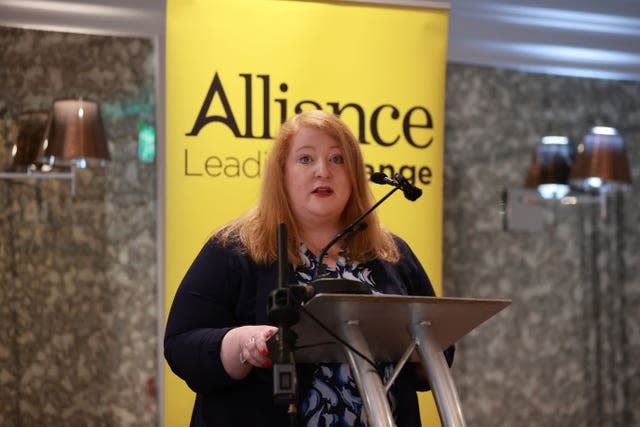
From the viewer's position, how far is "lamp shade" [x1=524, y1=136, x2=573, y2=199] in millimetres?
4523

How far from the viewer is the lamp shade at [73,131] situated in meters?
3.65

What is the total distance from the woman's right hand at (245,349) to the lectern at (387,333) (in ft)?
0.23

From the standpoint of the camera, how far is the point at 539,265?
4566mm

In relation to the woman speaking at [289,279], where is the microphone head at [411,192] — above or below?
above

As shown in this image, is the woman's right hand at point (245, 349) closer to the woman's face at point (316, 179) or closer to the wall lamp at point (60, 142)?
the woman's face at point (316, 179)

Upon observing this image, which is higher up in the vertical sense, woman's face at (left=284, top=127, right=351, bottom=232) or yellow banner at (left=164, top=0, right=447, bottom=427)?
yellow banner at (left=164, top=0, right=447, bottom=427)

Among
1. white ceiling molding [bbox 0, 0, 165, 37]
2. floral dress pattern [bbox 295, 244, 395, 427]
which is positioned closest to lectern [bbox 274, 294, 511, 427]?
floral dress pattern [bbox 295, 244, 395, 427]

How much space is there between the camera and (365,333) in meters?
1.82

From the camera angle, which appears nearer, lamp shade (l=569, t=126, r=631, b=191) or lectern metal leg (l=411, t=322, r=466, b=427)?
lectern metal leg (l=411, t=322, r=466, b=427)

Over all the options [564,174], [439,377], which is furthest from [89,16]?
[439,377]

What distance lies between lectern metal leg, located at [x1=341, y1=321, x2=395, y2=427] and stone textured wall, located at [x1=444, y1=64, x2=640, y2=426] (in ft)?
8.56

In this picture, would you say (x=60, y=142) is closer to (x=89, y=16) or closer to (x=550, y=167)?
(x=89, y=16)

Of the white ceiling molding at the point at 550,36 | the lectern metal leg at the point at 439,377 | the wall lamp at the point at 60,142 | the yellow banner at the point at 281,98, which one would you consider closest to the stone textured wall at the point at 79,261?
the wall lamp at the point at 60,142

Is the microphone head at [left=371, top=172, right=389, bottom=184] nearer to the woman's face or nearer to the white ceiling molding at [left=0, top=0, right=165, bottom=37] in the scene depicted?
the woman's face
